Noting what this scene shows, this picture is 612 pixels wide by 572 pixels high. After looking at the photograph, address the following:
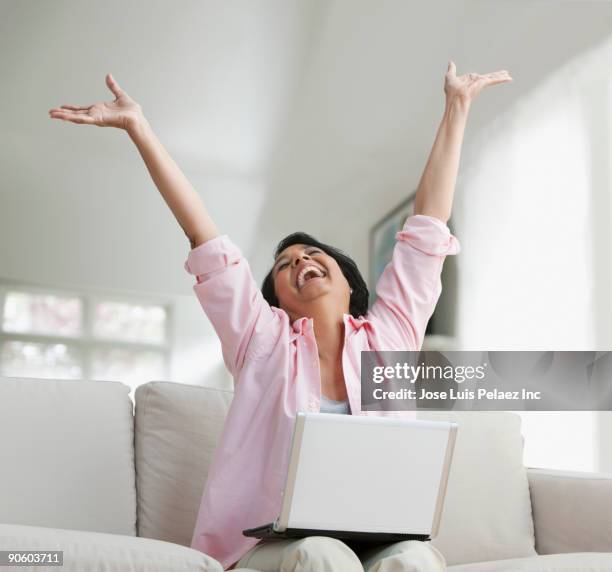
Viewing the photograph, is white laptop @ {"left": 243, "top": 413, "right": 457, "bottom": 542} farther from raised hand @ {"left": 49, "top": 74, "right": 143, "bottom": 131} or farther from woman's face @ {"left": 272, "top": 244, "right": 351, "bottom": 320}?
raised hand @ {"left": 49, "top": 74, "right": 143, "bottom": 131}

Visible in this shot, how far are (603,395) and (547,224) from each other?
0.52 meters

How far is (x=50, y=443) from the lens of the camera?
171 centimetres

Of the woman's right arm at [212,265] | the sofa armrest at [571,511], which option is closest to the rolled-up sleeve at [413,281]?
the woman's right arm at [212,265]

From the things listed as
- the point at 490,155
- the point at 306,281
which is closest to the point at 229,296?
the point at 306,281

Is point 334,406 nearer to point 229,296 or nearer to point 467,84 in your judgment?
point 229,296

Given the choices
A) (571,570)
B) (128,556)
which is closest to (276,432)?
Answer: (128,556)

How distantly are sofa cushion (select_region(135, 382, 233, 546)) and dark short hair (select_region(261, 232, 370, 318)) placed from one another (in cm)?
25

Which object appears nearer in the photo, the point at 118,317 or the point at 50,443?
the point at 50,443

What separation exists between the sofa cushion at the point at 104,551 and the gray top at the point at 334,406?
460 millimetres

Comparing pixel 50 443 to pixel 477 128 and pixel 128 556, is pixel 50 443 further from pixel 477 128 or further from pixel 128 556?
pixel 477 128

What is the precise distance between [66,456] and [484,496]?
0.88 metres

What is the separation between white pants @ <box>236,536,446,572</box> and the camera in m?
1.18

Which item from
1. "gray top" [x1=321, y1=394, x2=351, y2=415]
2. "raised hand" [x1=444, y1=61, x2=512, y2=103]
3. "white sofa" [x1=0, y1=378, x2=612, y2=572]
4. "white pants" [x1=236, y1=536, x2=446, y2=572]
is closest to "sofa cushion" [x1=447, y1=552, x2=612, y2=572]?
"white sofa" [x1=0, y1=378, x2=612, y2=572]

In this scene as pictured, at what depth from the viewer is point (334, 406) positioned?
1.63 m
